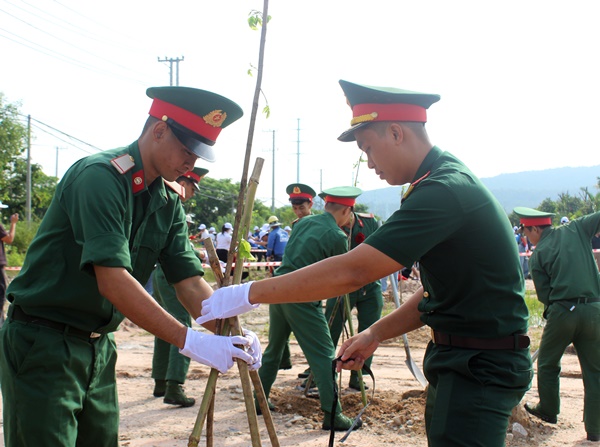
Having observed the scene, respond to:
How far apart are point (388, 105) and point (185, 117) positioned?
2.91ft

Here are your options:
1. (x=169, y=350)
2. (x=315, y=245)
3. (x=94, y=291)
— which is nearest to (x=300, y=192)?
(x=315, y=245)

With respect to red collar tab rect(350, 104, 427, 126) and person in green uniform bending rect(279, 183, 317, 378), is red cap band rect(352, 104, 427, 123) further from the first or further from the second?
person in green uniform bending rect(279, 183, 317, 378)

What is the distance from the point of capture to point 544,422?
5.59 meters

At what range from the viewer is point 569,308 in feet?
18.0

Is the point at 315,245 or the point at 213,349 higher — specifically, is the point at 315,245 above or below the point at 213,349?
above

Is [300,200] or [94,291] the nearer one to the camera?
[94,291]

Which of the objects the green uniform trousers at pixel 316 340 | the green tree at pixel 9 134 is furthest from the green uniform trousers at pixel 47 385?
the green tree at pixel 9 134

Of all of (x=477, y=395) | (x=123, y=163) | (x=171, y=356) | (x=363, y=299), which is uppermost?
(x=123, y=163)

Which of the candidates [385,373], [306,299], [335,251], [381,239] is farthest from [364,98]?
[385,373]

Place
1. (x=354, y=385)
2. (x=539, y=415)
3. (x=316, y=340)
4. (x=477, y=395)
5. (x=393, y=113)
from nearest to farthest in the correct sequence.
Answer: (x=477, y=395)
(x=393, y=113)
(x=316, y=340)
(x=539, y=415)
(x=354, y=385)

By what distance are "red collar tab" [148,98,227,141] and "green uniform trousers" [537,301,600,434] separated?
4.02m

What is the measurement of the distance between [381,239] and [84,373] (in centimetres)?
137

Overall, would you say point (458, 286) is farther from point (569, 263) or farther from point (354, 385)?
point (354, 385)

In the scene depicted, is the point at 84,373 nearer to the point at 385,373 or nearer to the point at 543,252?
the point at 543,252
